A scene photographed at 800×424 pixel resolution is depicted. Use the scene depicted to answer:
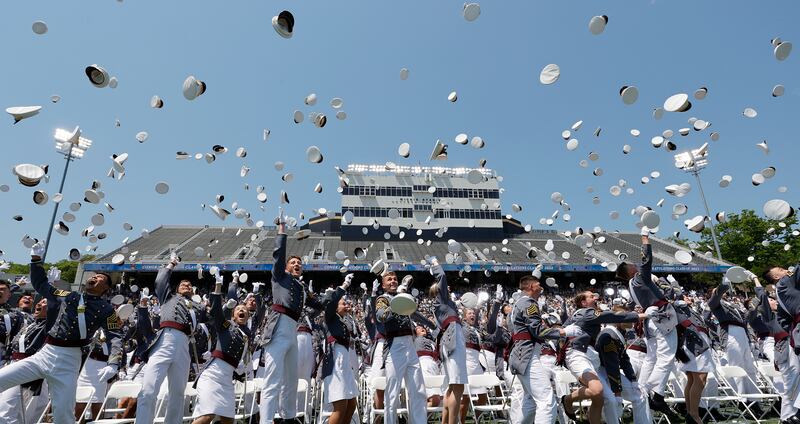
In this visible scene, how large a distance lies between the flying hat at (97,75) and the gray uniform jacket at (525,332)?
7.36m

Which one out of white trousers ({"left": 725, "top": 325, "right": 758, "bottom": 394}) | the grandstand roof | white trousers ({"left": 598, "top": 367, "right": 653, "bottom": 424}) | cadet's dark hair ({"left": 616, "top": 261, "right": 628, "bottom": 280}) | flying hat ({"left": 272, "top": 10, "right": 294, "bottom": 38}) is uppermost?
the grandstand roof

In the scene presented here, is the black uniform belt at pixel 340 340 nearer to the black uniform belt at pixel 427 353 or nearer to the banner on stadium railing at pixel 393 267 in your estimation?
the black uniform belt at pixel 427 353

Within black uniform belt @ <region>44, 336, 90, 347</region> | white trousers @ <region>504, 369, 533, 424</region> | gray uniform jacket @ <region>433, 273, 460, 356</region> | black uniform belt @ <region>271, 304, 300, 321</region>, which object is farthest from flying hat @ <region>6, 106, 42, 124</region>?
white trousers @ <region>504, 369, 533, 424</region>

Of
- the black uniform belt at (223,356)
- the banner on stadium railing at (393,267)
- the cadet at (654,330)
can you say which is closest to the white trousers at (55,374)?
the black uniform belt at (223,356)

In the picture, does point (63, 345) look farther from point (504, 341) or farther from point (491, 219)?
point (491, 219)

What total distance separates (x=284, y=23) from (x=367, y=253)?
36.3 metres

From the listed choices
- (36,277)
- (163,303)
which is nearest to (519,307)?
(163,303)

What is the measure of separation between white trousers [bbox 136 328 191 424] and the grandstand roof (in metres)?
29.2

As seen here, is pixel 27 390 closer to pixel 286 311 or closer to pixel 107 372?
pixel 107 372

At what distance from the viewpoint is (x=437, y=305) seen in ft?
22.6

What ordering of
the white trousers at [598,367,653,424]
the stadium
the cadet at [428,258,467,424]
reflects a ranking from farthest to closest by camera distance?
1. the stadium
2. the cadet at [428,258,467,424]
3. the white trousers at [598,367,653,424]

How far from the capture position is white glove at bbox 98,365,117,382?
7611 mm

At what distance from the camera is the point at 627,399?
5781mm

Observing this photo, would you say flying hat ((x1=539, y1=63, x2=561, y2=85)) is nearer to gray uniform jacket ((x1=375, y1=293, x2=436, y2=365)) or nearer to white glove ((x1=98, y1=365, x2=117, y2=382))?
gray uniform jacket ((x1=375, y1=293, x2=436, y2=365))
